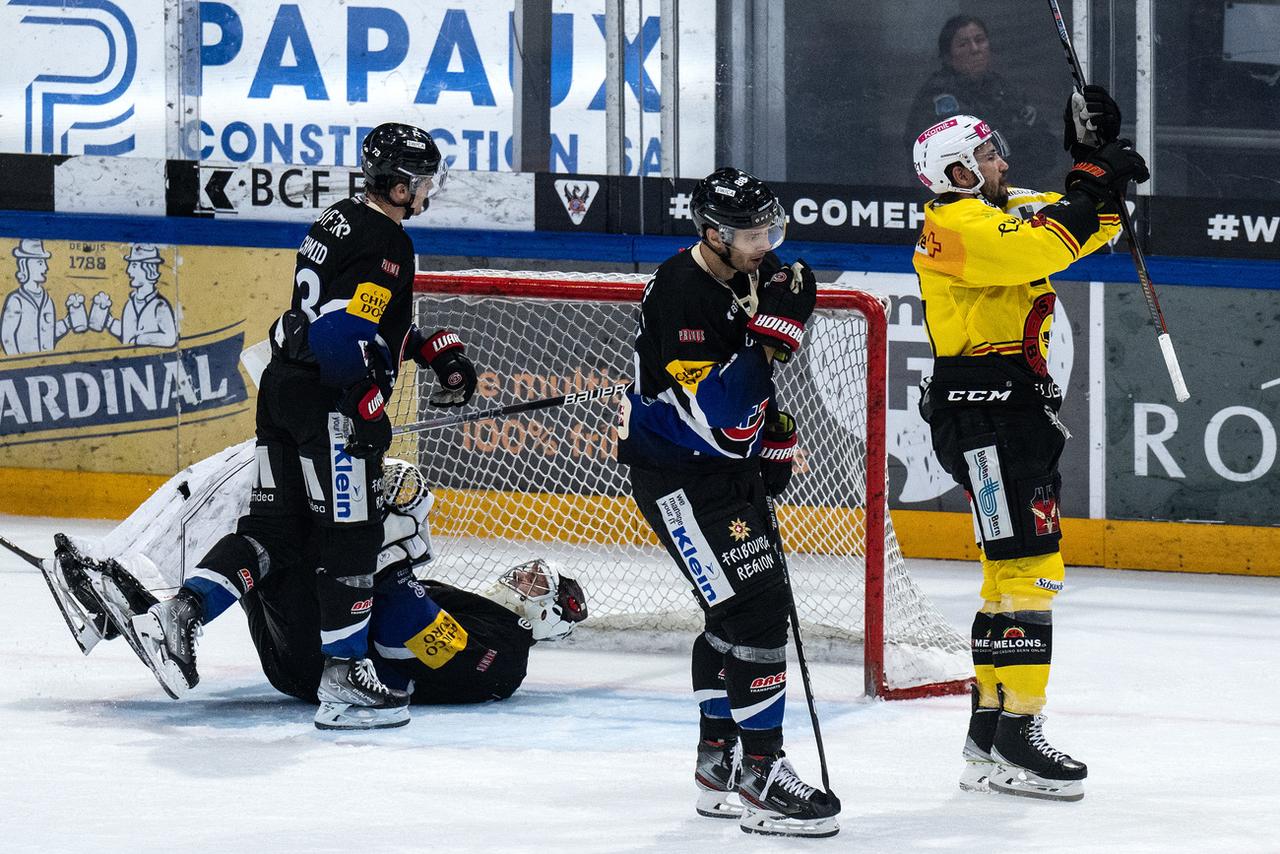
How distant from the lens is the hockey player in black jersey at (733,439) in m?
3.29

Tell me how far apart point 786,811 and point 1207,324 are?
3.68 metres

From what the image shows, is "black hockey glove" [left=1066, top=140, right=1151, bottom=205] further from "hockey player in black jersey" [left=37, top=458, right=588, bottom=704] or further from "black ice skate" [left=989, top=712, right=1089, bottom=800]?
"hockey player in black jersey" [left=37, top=458, right=588, bottom=704]

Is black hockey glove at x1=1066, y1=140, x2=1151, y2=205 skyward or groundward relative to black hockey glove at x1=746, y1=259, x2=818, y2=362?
skyward

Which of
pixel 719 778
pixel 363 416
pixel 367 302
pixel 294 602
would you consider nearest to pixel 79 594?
pixel 294 602

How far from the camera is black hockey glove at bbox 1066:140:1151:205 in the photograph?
→ 3.67m

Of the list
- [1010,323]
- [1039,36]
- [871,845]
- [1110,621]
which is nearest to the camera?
[871,845]

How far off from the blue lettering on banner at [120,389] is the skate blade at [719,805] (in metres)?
3.89

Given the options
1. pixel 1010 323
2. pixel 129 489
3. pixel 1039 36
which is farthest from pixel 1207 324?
pixel 129 489

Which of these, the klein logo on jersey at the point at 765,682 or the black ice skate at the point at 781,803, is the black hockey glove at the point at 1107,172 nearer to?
the klein logo on jersey at the point at 765,682

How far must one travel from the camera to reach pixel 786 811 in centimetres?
333

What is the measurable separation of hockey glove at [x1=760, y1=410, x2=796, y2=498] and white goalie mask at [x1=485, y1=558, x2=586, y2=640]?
1.24 metres

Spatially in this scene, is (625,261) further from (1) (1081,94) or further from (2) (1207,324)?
(1) (1081,94)

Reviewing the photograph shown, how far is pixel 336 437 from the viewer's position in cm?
418

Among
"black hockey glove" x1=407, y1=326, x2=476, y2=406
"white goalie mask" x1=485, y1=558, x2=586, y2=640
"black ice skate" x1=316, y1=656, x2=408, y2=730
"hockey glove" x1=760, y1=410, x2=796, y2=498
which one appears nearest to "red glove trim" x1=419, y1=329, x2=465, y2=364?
"black hockey glove" x1=407, y1=326, x2=476, y2=406
